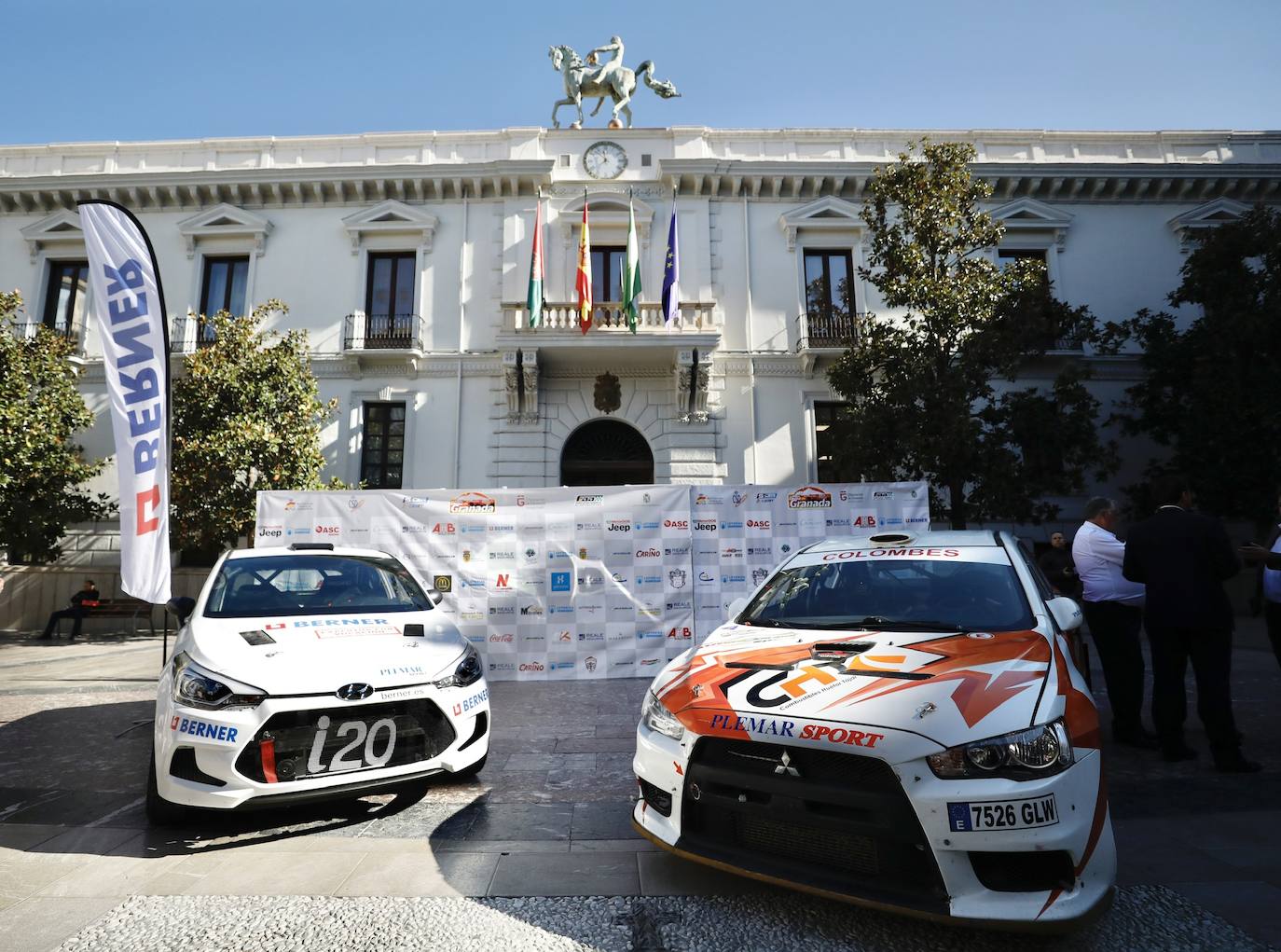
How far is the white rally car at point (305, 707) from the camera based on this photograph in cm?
353

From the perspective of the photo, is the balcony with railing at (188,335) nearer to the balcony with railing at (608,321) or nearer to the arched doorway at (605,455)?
the balcony with railing at (608,321)

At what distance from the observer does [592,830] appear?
12.5 ft

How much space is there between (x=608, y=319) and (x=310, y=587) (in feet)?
39.2

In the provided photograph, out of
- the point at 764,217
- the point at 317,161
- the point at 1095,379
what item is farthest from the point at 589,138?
the point at 1095,379

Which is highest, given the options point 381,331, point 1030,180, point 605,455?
point 1030,180

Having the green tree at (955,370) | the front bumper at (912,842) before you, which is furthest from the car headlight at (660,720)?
the green tree at (955,370)

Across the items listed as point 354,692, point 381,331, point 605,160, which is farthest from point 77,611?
point 605,160

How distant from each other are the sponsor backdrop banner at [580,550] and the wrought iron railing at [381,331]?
348 inches

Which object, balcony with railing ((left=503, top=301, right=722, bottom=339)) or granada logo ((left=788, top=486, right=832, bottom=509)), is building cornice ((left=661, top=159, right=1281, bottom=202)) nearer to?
balcony with railing ((left=503, top=301, right=722, bottom=339))

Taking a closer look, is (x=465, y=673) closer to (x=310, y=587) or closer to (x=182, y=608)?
(x=310, y=587)

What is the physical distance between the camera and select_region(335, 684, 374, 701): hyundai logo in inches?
145

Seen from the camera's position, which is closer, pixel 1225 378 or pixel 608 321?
pixel 1225 378

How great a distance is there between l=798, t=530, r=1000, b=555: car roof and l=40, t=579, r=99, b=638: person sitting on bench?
15.8 m

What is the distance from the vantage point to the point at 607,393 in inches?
641
